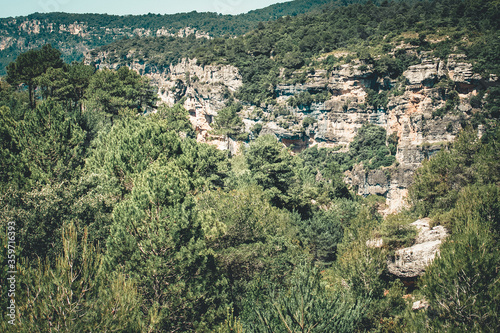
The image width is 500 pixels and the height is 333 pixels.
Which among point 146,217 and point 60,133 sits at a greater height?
point 60,133

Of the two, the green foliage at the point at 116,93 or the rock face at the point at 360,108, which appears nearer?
the green foliage at the point at 116,93

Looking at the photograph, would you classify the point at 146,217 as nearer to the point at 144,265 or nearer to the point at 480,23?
the point at 144,265

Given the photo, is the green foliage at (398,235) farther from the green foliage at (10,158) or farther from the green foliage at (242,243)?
the green foliage at (10,158)

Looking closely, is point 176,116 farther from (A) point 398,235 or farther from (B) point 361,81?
(B) point 361,81

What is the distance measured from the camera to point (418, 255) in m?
18.3

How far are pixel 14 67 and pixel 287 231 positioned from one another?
37007 millimetres

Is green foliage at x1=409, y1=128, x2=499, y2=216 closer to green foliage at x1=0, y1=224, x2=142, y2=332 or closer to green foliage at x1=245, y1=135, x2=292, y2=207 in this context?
green foliage at x1=245, y1=135, x2=292, y2=207

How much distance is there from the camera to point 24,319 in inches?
293

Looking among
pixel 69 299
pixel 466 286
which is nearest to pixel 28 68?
pixel 69 299

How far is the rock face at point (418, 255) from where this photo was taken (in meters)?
18.0

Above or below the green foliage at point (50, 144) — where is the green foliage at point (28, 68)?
above

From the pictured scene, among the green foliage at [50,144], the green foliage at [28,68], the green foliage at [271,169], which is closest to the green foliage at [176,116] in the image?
the green foliage at [271,169]

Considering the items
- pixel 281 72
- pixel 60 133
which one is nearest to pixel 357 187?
pixel 281 72

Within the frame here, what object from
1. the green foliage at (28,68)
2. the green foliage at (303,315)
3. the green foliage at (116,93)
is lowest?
the green foliage at (303,315)
